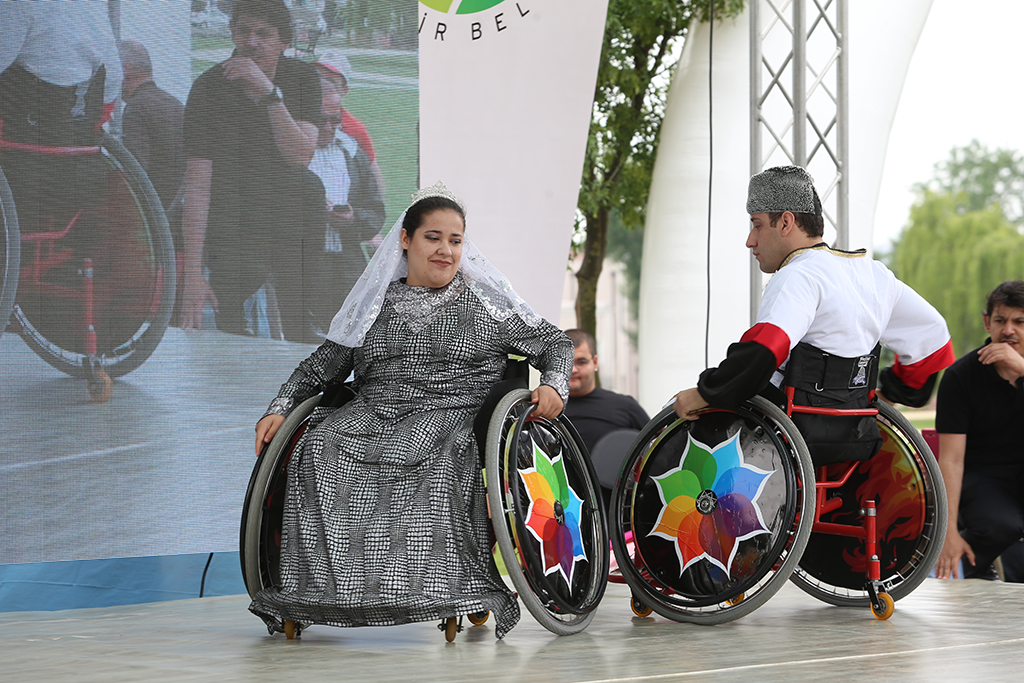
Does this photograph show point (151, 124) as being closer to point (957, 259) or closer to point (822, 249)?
point (822, 249)

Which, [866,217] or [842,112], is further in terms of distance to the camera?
[866,217]

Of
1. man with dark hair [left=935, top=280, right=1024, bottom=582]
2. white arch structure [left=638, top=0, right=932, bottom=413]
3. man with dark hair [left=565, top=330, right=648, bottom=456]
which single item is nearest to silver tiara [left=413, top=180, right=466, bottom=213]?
man with dark hair [left=565, top=330, right=648, bottom=456]

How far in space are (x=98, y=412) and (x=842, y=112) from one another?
9.38 ft

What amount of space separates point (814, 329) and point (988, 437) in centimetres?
118

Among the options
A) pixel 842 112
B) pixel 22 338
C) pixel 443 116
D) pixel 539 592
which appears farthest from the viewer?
pixel 842 112

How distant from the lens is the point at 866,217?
496 cm

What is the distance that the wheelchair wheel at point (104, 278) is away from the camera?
123 inches

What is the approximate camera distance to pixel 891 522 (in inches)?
112

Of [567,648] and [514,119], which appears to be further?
[514,119]

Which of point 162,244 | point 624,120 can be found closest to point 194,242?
point 162,244

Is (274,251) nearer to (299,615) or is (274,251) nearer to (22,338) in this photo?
(22,338)

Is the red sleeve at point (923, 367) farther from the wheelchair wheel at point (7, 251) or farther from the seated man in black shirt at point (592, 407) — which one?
the wheelchair wheel at point (7, 251)

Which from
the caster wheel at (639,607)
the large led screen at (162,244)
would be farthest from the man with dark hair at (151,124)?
the caster wheel at (639,607)

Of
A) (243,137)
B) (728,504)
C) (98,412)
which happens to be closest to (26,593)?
(98,412)
